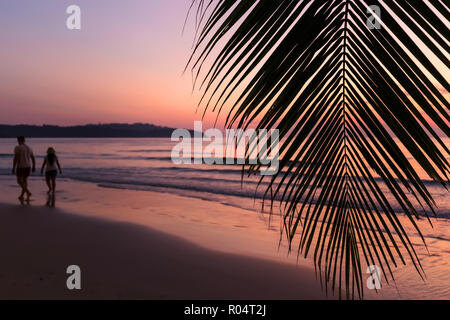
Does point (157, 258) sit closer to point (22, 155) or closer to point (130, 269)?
point (130, 269)

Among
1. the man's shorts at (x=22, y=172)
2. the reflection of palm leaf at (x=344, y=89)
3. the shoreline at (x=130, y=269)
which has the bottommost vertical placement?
the shoreline at (x=130, y=269)

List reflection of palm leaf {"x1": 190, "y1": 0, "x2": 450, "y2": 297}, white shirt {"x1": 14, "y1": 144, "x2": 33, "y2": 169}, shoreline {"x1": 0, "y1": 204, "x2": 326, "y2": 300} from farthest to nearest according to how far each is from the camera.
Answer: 1. white shirt {"x1": 14, "y1": 144, "x2": 33, "y2": 169}
2. shoreline {"x1": 0, "y1": 204, "x2": 326, "y2": 300}
3. reflection of palm leaf {"x1": 190, "y1": 0, "x2": 450, "y2": 297}

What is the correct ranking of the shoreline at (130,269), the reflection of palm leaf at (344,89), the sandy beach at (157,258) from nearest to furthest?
1. the reflection of palm leaf at (344,89)
2. the shoreline at (130,269)
3. the sandy beach at (157,258)

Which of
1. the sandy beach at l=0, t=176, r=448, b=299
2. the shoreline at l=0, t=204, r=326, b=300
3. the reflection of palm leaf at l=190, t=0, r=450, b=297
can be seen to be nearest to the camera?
the reflection of palm leaf at l=190, t=0, r=450, b=297

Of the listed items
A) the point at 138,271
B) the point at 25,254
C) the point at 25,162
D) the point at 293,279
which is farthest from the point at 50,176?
the point at 293,279

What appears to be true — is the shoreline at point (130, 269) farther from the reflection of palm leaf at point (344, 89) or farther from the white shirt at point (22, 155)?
the reflection of palm leaf at point (344, 89)

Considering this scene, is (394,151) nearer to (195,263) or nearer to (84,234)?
(195,263)

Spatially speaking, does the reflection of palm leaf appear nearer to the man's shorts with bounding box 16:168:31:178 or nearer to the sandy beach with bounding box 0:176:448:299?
the sandy beach with bounding box 0:176:448:299

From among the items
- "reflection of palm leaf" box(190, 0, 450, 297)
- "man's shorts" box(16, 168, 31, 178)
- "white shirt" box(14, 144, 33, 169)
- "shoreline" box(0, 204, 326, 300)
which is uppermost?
"white shirt" box(14, 144, 33, 169)

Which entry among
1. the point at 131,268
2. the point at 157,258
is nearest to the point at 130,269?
the point at 131,268

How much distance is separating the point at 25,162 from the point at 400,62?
43.6 ft

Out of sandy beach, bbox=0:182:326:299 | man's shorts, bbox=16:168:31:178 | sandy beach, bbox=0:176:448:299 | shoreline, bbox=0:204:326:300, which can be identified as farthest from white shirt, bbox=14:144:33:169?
shoreline, bbox=0:204:326:300

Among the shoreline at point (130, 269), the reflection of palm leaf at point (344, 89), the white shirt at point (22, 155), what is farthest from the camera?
the white shirt at point (22, 155)

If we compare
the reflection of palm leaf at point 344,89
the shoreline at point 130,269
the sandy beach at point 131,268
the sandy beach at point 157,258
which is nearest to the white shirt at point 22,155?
Answer: the sandy beach at point 157,258
